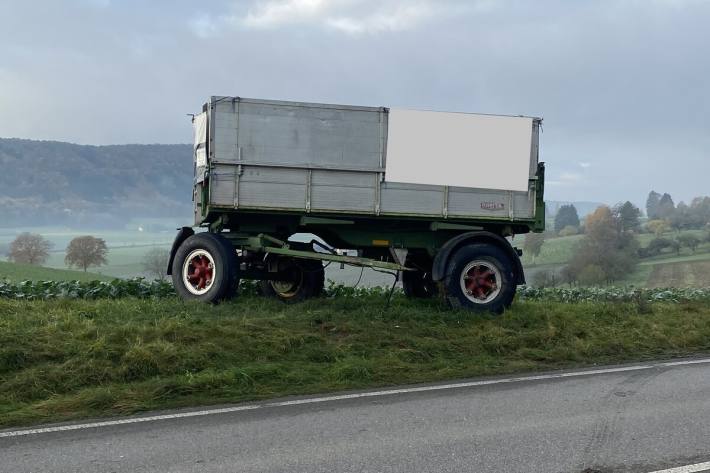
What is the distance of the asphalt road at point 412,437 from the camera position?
14.7 feet

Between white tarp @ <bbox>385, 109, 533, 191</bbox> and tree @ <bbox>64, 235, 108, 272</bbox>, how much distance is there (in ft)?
119

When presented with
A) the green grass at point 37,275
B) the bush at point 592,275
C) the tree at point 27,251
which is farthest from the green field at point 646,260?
the tree at point 27,251

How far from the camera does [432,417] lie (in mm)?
5676

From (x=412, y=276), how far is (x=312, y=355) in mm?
4643

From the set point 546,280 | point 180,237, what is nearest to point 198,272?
point 180,237

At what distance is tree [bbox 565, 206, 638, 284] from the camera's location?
51.7m

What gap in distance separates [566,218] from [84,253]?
87.4 metres

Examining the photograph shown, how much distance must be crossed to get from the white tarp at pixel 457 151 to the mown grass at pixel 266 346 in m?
2.07

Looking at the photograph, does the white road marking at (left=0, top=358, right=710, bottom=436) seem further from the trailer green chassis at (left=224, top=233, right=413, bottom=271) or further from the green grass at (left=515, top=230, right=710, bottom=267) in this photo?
the green grass at (left=515, top=230, right=710, bottom=267)

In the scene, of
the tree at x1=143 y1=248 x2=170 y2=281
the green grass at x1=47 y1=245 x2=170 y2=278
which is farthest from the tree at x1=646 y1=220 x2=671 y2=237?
the tree at x1=143 y1=248 x2=170 y2=281

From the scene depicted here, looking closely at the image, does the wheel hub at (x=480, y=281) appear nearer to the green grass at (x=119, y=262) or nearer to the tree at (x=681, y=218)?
the green grass at (x=119, y=262)

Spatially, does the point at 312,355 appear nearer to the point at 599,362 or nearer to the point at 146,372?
the point at 146,372

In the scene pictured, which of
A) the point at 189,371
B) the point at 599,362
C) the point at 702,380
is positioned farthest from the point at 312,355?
the point at 702,380

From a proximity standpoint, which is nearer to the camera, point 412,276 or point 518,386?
point 518,386
